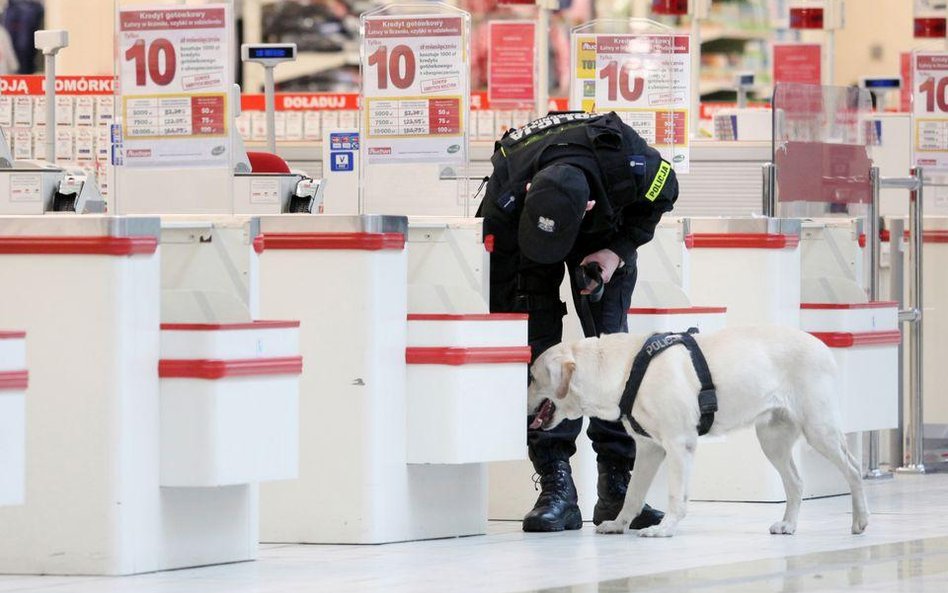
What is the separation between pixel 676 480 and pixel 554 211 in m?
0.90

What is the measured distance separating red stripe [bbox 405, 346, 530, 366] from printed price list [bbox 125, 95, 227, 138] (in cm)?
92

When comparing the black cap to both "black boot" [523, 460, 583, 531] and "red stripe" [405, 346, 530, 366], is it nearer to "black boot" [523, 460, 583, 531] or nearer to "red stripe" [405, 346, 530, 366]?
"red stripe" [405, 346, 530, 366]

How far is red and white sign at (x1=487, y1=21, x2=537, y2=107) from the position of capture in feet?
45.9

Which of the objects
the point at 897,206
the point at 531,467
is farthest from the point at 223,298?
the point at 897,206

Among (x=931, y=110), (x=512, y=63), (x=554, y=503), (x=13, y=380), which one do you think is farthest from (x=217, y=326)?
(x=512, y=63)

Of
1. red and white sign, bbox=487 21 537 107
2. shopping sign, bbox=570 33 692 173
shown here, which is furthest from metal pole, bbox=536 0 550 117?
shopping sign, bbox=570 33 692 173

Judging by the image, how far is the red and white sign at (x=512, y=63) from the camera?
45.9 feet

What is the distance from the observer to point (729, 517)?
7121 mm

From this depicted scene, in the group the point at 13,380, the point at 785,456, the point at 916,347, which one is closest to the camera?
the point at 13,380

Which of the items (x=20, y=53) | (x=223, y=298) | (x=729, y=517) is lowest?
(x=729, y=517)

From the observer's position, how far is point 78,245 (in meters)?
5.21

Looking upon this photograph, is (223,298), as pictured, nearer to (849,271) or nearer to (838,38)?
(849,271)

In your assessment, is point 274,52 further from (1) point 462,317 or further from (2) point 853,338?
(1) point 462,317

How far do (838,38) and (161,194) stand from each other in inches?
563
